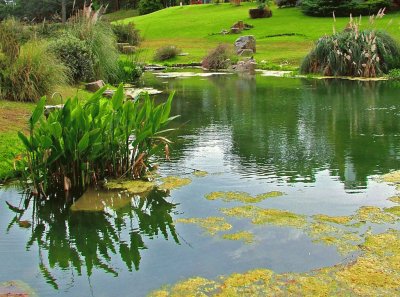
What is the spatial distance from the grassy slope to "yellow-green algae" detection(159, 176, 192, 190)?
23662mm

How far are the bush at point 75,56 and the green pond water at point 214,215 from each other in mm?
6789

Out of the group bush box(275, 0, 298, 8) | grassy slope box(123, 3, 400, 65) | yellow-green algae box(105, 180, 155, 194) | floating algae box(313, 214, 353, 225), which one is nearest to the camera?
floating algae box(313, 214, 353, 225)

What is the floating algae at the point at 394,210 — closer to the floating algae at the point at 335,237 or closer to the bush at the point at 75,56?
the floating algae at the point at 335,237

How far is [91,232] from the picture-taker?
6535 mm

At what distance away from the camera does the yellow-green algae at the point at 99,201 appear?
7.23 meters

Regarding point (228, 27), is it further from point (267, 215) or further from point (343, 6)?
point (267, 215)

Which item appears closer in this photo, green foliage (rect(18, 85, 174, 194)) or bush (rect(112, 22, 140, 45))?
green foliage (rect(18, 85, 174, 194))

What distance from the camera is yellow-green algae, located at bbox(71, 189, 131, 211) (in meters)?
7.23

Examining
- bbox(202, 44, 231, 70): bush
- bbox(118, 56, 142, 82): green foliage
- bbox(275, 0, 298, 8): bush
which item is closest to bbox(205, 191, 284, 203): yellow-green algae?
bbox(118, 56, 142, 82): green foliage

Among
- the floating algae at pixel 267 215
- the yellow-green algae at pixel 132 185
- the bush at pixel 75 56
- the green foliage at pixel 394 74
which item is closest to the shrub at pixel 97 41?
the bush at pixel 75 56

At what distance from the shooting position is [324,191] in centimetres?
783

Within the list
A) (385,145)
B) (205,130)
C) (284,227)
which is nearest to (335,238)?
(284,227)

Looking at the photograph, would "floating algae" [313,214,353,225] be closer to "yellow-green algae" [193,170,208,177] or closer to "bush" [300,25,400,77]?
"yellow-green algae" [193,170,208,177]

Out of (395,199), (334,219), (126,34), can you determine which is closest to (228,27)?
(126,34)
